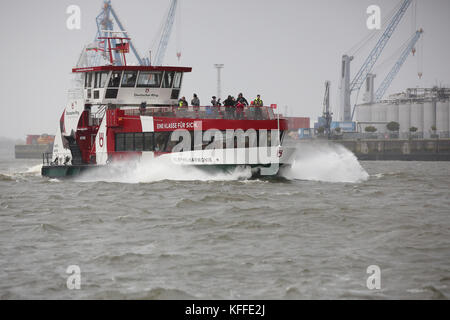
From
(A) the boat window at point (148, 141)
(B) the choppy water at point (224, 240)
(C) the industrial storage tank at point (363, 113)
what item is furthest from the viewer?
(C) the industrial storage tank at point (363, 113)

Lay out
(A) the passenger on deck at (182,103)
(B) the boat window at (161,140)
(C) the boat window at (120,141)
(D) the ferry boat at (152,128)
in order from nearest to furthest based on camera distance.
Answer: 1. (D) the ferry boat at (152,128)
2. (B) the boat window at (161,140)
3. (A) the passenger on deck at (182,103)
4. (C) the boat window at (120,141)

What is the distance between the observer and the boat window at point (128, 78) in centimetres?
3350

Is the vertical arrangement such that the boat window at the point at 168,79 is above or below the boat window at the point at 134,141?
above

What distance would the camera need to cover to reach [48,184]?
33.1 metres

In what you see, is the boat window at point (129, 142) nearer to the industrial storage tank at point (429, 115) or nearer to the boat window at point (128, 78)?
the boat window at point (128, 78)

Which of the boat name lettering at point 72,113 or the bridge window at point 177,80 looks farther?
the boat name lettering at point 72,113

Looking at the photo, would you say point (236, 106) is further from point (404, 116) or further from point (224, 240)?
point (404, 116)

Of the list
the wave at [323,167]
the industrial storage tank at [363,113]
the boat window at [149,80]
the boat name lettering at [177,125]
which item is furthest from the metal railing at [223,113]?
the industrial storage tank at [363,113]

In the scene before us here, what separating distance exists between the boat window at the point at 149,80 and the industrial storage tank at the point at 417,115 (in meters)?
102

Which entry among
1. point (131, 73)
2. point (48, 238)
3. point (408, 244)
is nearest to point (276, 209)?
point (408, 244)

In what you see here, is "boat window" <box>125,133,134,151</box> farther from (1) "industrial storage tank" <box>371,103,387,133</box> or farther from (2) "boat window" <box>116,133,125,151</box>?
(1) "industrial storage tank" <box>371,103,387,133</box>

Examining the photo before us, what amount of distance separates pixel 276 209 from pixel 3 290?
1095 cm

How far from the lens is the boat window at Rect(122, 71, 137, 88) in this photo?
3350cm
